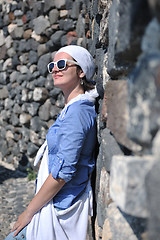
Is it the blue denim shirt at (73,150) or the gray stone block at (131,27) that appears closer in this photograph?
the gray stone block at (131,27)

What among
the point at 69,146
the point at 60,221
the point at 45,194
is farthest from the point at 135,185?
the point at 60,221

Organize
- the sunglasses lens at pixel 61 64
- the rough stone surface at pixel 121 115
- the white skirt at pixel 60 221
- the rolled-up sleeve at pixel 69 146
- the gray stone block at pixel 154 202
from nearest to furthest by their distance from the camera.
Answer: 1. the gray stone block at pixel 154 202
2. the rough stone surface at pixel 121 115
3. the rolled-up sleeve at pixel 69 146
4. the white skirt at pixel 60 221
5. the sunglasses lens at pixel 61 64

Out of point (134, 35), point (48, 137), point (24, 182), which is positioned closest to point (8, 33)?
point (24, 182)

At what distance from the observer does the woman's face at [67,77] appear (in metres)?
1.72

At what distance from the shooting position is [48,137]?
1.62 meters

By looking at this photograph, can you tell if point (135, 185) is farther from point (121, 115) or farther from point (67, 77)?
point (67, 77)

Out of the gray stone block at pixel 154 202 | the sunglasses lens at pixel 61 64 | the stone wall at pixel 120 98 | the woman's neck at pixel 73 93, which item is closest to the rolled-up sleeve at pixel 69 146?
the stone wall at pixel 120 98

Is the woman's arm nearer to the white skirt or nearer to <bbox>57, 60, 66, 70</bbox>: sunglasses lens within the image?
the white skirt

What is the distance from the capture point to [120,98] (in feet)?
2.79

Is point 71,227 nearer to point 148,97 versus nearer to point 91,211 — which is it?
point 91,211

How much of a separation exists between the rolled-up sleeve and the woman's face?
31 centimetres

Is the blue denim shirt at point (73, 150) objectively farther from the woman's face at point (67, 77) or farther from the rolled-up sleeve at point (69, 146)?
the woman's face at point (67, 77)

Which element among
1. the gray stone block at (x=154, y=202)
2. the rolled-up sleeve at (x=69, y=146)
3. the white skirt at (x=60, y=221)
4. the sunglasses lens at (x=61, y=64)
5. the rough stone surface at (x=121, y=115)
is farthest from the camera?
the sunglasses lens at (x=61, y=64)

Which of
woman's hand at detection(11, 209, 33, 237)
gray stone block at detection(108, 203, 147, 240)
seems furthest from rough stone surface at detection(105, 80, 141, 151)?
woman's hand at detection(11, 209, 33, 237)
